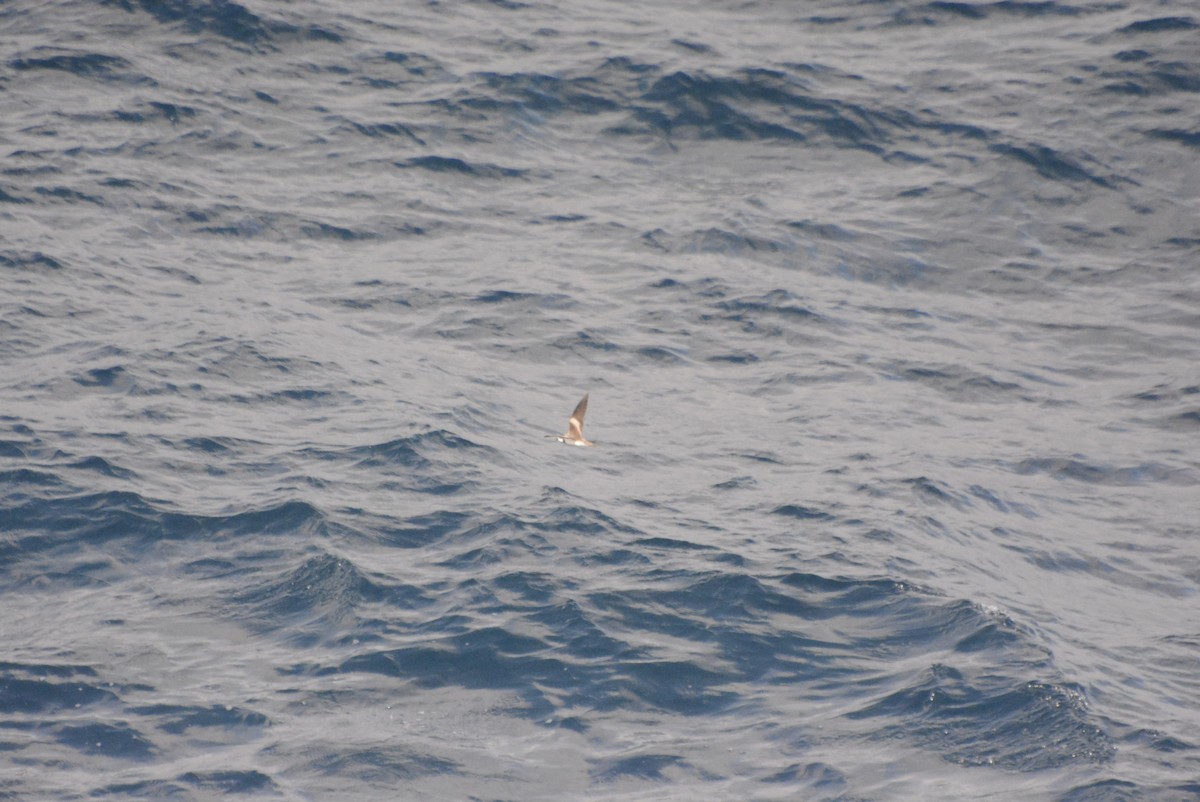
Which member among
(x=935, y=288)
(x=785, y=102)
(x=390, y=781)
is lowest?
(x=390, y=781)

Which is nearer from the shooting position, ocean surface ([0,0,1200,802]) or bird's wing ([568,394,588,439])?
ocean surface ([0,0,1200,802])

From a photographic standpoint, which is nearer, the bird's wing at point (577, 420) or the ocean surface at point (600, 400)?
the ocean surface at point (600, 400)

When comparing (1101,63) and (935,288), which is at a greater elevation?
(1101,63)

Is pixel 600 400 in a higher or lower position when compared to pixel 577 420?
lower

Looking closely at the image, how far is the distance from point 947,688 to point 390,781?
569 cm

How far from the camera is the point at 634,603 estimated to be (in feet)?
47.9

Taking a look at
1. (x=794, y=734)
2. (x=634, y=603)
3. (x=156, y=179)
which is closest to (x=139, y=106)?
(x=156, y=179)

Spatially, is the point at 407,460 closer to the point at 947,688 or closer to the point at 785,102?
the point at 947,688

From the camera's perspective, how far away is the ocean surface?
12.9m

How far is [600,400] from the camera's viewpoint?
1891 cm

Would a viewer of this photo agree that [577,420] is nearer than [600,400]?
Yes

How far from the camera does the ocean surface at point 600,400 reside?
1288 cm

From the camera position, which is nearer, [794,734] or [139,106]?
[794,734]

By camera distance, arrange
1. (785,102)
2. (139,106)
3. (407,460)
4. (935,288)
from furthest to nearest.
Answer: (785,102) < (139,106) < (935,288) < (407,460)
